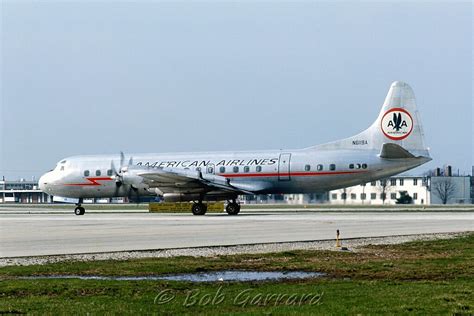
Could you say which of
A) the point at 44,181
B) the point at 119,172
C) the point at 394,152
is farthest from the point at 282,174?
the point at 44,181

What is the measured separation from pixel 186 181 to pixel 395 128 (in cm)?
1472

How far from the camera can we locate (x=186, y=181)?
54250 millimetres

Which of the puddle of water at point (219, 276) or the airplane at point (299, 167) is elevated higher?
the airplane at point (299, 167)

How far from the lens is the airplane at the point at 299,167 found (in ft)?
172

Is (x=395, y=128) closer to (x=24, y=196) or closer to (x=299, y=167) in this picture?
(x=299, y=167)

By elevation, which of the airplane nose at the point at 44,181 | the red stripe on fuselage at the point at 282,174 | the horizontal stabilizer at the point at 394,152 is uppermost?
the horizontal stabilizer at the point at 394,152

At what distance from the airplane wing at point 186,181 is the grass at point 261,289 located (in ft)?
102

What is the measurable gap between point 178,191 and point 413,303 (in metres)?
41.7

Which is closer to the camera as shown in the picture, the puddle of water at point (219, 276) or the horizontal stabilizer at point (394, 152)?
the puddle of water at point (219, 276)

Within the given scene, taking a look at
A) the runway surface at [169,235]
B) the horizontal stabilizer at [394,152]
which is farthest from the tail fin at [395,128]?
the runway surface at [169,235]

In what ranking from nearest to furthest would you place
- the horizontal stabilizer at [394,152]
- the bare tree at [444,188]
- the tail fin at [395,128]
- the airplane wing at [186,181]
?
the horizontal stabilizer at [394,152]
the tail fin at [395,128]
the airplane wing at [186,181]
the bare tree at [444,188]

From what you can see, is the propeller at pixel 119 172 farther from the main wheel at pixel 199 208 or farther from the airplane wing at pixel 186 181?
the main wheel at pixel 199 208

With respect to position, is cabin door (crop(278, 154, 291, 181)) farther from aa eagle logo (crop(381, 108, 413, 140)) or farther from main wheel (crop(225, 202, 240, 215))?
aa eagle logo (crop(381, 108, 413, 140))

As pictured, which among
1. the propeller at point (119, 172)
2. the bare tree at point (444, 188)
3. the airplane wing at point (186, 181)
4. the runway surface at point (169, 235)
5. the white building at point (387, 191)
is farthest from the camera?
the bare tree at point (444, 188)
